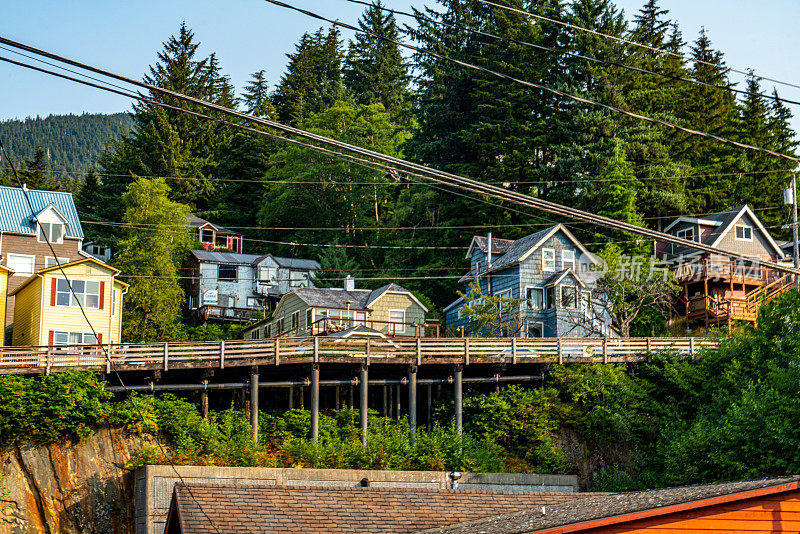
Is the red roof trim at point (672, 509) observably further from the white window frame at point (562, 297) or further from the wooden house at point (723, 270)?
the wooden house at point (723, 270)

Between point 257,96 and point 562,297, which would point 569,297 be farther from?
point 257,96

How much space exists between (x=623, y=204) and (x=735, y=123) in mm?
19005

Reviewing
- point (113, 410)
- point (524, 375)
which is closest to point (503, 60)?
point (524, 375)

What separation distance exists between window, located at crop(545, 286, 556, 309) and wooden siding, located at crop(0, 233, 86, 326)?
78.6ft

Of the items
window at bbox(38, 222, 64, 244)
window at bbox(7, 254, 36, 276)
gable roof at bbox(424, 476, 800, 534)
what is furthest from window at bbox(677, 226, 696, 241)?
gable roof at bbox(424, 476, 800, 534)

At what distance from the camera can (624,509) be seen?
1938 cm

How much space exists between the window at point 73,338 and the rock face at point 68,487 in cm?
923

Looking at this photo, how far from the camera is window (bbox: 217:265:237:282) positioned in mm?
63219

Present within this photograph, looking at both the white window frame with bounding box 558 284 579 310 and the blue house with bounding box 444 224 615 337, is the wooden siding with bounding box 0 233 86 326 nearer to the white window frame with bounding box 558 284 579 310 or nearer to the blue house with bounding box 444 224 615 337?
the blue house with bounding box 444 224 615 337

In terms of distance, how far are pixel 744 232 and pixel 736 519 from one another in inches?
1504

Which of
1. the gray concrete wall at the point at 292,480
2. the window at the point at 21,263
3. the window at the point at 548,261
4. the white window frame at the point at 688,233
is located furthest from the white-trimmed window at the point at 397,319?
the window at the point at 21,263

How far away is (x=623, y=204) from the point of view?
52.3 meters

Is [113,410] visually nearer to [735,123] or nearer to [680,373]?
[680,373]

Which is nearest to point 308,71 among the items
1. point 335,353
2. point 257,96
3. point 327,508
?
point 257,96
